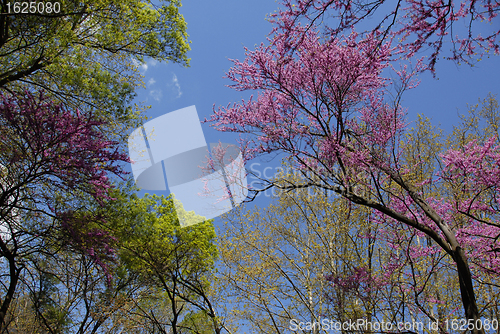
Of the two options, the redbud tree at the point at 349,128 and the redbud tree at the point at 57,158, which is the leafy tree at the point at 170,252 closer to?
the redbud tree at the point at 57,158

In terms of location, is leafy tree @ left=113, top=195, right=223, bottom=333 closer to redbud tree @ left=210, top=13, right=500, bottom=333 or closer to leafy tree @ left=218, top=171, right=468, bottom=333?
leafy tree @ left=218, top=171, right=468, bottom=333

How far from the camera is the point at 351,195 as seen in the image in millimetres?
4074

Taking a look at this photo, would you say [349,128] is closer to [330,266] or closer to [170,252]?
[330,266]

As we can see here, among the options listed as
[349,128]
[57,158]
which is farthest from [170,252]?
[349,128]

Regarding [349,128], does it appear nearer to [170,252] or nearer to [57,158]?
[57,158]

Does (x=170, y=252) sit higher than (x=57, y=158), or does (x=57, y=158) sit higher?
(x=57, y=158)

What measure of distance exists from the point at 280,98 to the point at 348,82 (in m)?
1.23

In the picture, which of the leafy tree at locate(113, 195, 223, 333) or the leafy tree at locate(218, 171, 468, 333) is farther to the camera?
the leafy tree at locate(113, 195, 223, 333)

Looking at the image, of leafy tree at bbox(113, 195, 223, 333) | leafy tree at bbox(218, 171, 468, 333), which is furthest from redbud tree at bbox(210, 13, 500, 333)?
leafy tree at bbox(113, 195, 223, 333)

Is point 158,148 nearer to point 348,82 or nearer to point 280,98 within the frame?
point 280,98

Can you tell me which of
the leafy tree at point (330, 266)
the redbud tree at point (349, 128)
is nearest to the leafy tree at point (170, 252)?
the leafy tree at point (330, 266)

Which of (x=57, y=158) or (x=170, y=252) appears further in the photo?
(x=170, y=252)

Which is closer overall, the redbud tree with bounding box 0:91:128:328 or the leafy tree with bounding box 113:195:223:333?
the redbud tree with bounding box 0:91:128:328

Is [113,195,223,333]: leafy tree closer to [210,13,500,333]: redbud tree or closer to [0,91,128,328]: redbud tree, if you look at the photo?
[0,91,128,328]: redbud tree
